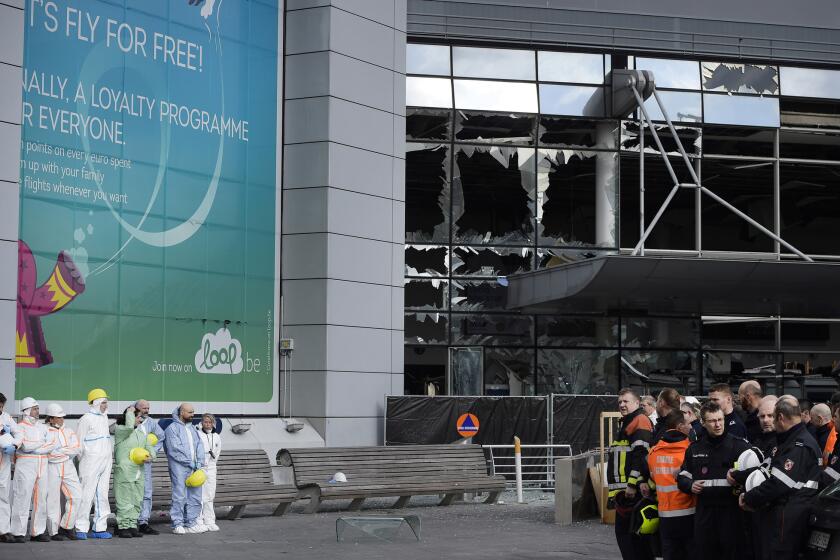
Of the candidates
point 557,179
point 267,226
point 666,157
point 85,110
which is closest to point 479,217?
point 557,179

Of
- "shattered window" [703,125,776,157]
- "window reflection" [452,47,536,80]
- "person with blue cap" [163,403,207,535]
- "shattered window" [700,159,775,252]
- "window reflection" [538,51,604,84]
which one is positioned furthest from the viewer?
"shattered window" [700,159,775,252]

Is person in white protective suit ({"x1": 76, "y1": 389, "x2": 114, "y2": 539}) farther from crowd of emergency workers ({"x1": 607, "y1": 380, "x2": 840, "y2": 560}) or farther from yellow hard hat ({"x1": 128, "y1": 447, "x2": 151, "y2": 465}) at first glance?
crowd of emergency workers ({"x1": 607, "y1": 380, "x2": 840, "y2": 560})

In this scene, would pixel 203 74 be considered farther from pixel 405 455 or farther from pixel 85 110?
pixel 405 455

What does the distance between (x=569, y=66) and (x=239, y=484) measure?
15.8 metres

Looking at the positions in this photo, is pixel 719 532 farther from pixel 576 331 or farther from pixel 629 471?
pixel 576 331

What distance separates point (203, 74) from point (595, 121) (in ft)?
39.5

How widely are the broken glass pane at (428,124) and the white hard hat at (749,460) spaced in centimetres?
2145

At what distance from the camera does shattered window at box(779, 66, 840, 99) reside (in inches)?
1308

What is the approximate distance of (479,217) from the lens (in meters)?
32.0

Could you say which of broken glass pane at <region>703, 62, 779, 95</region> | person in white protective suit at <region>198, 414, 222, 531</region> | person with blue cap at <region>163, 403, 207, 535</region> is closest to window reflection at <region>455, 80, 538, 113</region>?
broken glass pane at <region>703, 62, 779, 95</region>

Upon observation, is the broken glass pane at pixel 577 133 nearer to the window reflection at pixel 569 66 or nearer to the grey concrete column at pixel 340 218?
the window reflection at pixel 569 66

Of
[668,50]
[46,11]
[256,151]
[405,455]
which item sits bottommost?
[405,455]

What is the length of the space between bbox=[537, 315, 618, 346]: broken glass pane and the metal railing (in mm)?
6455

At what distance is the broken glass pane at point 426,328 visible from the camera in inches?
1235
